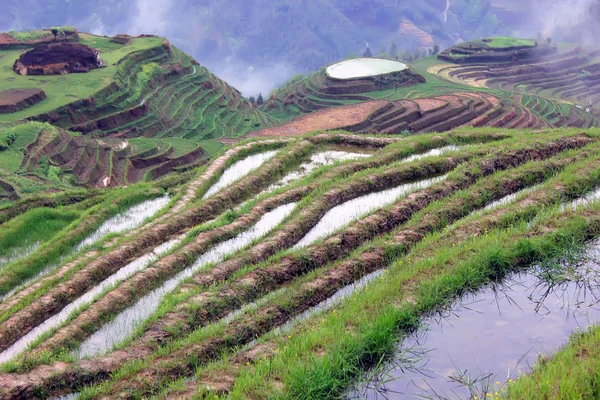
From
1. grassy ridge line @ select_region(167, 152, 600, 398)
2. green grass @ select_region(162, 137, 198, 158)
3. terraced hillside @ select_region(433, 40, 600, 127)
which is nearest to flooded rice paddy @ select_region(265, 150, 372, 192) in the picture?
grassy ridge line @ select_region(167, 152, 600, 398)

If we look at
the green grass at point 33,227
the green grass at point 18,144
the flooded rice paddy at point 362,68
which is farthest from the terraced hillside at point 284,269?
the flooded rice paddy at point 362,68

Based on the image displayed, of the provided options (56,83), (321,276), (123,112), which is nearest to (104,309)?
(321,276)

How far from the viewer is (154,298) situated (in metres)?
7.81

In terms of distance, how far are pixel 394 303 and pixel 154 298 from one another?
3529 mm

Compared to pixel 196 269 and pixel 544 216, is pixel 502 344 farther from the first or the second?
pixel 196 269

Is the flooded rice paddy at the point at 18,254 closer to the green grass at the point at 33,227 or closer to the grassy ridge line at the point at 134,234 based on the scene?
the green grass at the point at 33,227

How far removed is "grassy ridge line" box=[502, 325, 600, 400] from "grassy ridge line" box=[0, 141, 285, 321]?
22.6 ft

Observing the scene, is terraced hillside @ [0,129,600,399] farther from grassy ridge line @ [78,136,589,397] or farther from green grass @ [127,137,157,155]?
green grass @ [127,137,157,155]

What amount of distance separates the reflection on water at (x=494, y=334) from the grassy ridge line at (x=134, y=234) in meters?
5.78

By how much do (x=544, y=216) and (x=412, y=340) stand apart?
3.59m

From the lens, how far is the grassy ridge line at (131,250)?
7.73 meters

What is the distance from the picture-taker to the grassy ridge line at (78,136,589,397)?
545cm

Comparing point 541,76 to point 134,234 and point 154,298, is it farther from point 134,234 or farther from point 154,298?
point 154,298

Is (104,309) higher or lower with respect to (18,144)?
lower
